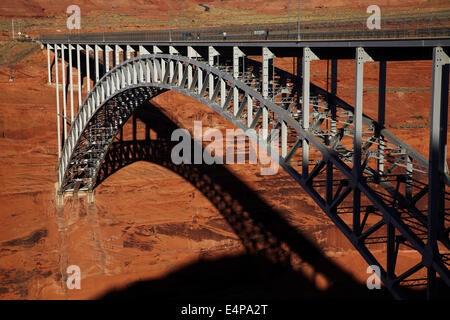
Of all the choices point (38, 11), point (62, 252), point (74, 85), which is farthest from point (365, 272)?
point (38, 11)

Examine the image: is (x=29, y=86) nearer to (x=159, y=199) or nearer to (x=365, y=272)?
(x=159, y=199)

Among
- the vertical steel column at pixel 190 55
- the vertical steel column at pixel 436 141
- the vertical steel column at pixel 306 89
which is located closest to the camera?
the vertical steel column at pixel 436 141

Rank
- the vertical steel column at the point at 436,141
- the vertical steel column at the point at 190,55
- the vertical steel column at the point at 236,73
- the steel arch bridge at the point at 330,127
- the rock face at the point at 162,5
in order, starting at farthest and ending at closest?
the rock face at the point at 162,5 < the vertical steel column at the point at 190,55 < the vertical steel column at the point at 236,73 < the steel arch bridge at the point at 330,127 < the vertical steel column at the point at 436,141

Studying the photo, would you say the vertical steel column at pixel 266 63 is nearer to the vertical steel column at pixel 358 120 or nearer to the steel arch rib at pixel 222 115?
the steel arch rib at pixel 222 115

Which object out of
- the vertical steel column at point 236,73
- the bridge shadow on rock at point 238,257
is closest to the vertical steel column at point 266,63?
the vertical steel column at point 236,73

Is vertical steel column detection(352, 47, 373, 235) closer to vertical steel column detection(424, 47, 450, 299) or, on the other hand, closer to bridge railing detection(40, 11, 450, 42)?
bridge railing detection(40, 11, 450, 42)

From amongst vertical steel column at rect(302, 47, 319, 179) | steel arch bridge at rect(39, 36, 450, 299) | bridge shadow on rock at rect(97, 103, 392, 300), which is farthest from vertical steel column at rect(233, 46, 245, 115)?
bridge shadow on rock at rect(97, 103, 392, 300)

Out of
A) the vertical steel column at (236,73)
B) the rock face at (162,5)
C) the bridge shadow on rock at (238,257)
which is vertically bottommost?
the bridge shadow on rock at (238,257)

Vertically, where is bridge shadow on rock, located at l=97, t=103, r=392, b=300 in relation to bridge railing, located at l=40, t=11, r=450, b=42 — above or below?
below
